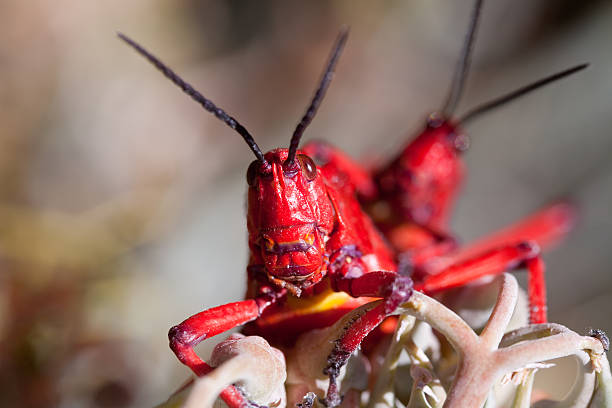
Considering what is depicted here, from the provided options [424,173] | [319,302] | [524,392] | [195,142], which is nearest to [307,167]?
[319,302]

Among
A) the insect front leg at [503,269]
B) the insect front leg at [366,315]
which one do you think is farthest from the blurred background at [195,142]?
the insect front leg at [366,315]

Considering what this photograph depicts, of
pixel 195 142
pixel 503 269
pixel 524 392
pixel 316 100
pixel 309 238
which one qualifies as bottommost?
pixel 524 392

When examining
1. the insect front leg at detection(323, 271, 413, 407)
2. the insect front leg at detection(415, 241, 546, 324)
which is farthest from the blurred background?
the insect front leg at detection(323, 271, 413, 407)

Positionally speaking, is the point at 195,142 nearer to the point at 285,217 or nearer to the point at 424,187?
the point at 424,187

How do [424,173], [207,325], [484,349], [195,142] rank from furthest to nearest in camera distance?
1. [195,142]
2. [424,173]
3. [207,325]
4. [484,349]

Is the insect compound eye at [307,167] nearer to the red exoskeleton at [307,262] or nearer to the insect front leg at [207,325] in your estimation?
the red exoskeleton at [307,262]

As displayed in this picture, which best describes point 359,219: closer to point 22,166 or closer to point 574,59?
point 22,166
